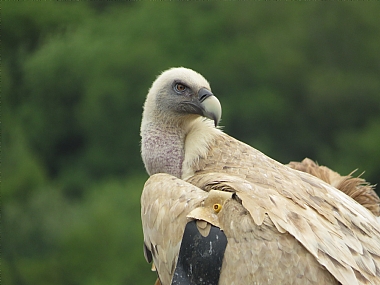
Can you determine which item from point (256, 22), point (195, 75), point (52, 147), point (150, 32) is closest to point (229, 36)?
point (256, 22)

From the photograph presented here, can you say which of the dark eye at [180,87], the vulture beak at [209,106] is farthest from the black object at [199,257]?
the dark eye at [180,87]

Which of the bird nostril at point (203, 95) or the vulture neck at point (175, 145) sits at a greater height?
the bird nostril at point (203, 95)

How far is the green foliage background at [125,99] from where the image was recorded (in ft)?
65.9

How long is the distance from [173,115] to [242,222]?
1.41 metres

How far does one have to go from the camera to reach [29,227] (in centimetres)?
2256

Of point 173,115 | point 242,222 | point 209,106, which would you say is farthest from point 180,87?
point 242,222

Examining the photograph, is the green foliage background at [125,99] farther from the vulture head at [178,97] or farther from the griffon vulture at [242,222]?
the griffon vulture at [242,222]

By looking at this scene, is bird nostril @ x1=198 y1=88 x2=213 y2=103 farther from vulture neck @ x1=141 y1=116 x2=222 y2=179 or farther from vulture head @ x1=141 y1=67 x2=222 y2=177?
vulture neck @ x1=141 y1=116 x2=222 y2=179

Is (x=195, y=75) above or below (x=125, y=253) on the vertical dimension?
above

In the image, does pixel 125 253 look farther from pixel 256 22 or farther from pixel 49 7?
pixel 256 22

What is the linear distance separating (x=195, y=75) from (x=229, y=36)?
101 ft

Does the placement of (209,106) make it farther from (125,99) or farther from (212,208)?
(125,99)

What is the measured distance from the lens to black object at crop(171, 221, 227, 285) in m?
4.24

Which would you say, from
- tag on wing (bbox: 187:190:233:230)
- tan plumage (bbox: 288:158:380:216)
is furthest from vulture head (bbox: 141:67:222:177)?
tan plumage (bbox: 288:158:380:216)
